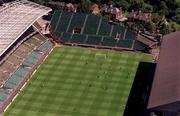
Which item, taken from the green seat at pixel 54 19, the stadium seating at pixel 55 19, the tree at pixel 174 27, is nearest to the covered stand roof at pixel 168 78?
the tree at pixel 174 27

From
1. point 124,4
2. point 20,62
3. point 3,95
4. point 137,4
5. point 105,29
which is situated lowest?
point 3,95

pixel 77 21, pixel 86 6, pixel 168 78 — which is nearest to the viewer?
pixel 168 78

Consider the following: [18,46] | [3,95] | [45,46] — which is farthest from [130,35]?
[3,95]

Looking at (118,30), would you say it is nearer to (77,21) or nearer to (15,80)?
(77,21)

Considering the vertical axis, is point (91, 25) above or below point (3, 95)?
above

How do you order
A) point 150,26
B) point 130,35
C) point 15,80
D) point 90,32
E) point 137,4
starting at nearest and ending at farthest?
point 15,80
point 130,35
point 90,32
point 150,26
point 137,4

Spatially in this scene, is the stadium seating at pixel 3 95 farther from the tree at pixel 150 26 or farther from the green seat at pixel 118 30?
the tree at pixel 150 26

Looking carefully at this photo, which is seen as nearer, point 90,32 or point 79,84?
point 79,84

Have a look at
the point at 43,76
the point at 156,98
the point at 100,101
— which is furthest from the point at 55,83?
the point at 156,98

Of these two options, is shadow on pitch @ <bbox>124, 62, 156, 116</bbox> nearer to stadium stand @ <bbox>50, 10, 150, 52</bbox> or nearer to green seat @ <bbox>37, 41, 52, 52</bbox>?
stadium stand @ <bbox>50, 10, 150, 52</bbox>

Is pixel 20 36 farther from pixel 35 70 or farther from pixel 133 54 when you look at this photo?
pixel 133 54
